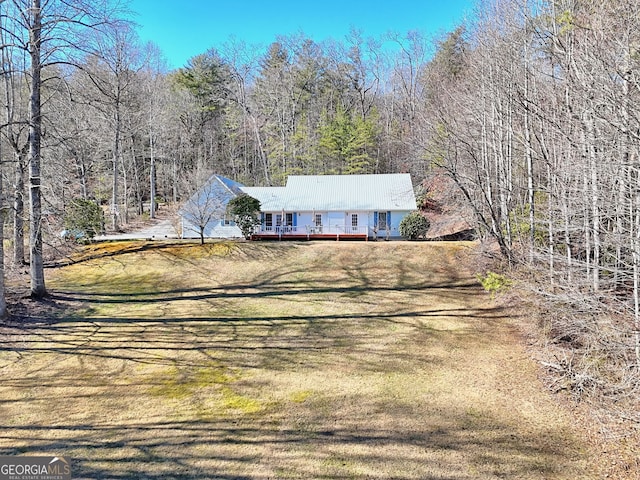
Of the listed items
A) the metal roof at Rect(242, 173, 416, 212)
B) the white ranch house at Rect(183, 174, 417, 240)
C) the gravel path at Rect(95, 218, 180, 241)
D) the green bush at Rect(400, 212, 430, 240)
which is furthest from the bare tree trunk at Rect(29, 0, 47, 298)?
the green bush at Rect(400, 212, 430, 240)

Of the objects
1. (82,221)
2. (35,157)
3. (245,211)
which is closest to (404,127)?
(245,211)

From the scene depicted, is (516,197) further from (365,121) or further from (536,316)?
(365,121)

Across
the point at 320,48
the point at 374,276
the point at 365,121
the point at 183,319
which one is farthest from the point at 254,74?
the point at 183,319

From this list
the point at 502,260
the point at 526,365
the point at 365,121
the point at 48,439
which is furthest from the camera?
the point at 365,121

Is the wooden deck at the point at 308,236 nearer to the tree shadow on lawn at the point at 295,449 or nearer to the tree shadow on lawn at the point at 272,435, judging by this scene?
the tree shadow on lawn at the point at 272,435

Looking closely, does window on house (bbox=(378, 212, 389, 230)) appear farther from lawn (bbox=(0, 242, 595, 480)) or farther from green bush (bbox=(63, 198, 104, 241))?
green bush (bbox=(63, 198, 104, 241))

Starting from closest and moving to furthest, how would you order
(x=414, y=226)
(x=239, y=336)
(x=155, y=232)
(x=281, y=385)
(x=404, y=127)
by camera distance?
1. (x=281, y=385)
2. (x=239, y=336)
3. (x=414, y=226)
4. (x=155, y=232)
5. (x=404, y=127)

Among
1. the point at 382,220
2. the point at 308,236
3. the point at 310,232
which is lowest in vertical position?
the point at 308,236

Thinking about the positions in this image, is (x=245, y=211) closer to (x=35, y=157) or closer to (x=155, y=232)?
(x=155, y=232)

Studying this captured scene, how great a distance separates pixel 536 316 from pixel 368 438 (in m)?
6.47

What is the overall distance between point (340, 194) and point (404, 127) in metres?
14.5

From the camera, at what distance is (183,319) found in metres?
10.4

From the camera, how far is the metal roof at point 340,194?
75.8ft

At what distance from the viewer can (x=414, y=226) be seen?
20703mm
